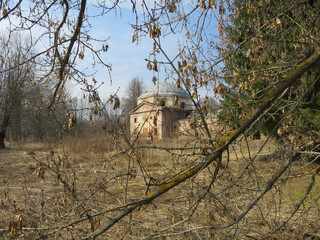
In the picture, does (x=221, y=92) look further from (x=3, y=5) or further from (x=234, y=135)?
(x=3, y=5)

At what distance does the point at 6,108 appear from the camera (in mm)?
18594

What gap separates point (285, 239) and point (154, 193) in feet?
6.14

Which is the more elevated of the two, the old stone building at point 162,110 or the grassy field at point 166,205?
the old stone building at point 162,110

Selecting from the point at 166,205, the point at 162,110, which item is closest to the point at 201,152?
the point at 162,110

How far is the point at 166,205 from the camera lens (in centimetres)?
427

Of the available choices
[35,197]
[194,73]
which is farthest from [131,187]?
[194,73]

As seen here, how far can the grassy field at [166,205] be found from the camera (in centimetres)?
209

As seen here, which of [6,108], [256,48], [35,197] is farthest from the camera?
[6,108]

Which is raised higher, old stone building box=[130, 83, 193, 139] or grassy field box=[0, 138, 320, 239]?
old stone building box=[130, 83, 193, 139]

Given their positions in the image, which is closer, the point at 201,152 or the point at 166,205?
the point at 201,152

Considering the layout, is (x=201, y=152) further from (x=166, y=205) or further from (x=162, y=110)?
(x=166, y=205)

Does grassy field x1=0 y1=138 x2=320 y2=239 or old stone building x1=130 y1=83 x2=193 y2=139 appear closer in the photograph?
grassy field x1=0 y1=138 x2=320 y2=239

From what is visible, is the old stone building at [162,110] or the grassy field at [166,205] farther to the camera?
the old stone building at [162,110]

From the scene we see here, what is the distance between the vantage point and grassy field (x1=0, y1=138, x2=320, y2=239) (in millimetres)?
2090
